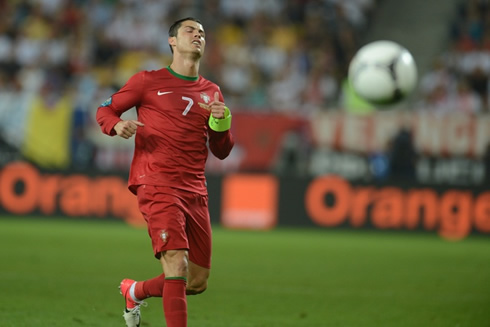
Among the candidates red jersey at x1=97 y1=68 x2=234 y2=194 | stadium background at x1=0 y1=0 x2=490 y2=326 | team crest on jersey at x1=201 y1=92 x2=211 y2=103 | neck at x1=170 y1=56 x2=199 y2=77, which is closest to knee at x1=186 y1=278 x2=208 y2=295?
red jersey at x1=97 y1=68 x2=234 y2=194

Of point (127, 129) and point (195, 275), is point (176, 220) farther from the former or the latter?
point (127, 129)

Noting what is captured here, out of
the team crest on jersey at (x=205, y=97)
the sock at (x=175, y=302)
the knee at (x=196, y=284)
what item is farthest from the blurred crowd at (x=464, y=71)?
the sock at (x=175, y=302)

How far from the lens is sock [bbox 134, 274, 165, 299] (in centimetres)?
576

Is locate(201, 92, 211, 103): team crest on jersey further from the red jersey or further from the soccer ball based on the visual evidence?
the soccer ball

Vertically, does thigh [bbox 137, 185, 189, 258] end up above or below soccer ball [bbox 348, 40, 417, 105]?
below

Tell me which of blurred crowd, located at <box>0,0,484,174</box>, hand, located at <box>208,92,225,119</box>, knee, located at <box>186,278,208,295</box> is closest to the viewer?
hand, located at <box>208,92,225,119</box>

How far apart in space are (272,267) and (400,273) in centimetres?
157

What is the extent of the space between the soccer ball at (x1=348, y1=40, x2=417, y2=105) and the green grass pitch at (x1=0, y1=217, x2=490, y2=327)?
202 centimetres

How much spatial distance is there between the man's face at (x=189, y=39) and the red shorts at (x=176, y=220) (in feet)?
3.12

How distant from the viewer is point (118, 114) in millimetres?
5695

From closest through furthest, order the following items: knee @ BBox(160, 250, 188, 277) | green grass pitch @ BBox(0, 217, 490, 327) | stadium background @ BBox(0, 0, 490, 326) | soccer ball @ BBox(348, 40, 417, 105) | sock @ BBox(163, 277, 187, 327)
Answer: sock @ BBox(163, 277, 187, 327)
knee @ BBox(160, 250, 188, 277)
green grass pitch @ BBox(0, 217, 490, 327)
soccer ball @ BBox(348, 40, 417, 105)
stadium background @ BBox(0, 0, 490, 326)

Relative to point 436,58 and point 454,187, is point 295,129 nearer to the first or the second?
point 454,187

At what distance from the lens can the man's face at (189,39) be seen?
571 centimetres

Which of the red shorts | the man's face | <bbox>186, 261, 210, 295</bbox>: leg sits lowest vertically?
<bbox>186, 261, 210, 295</bbox>: leg
